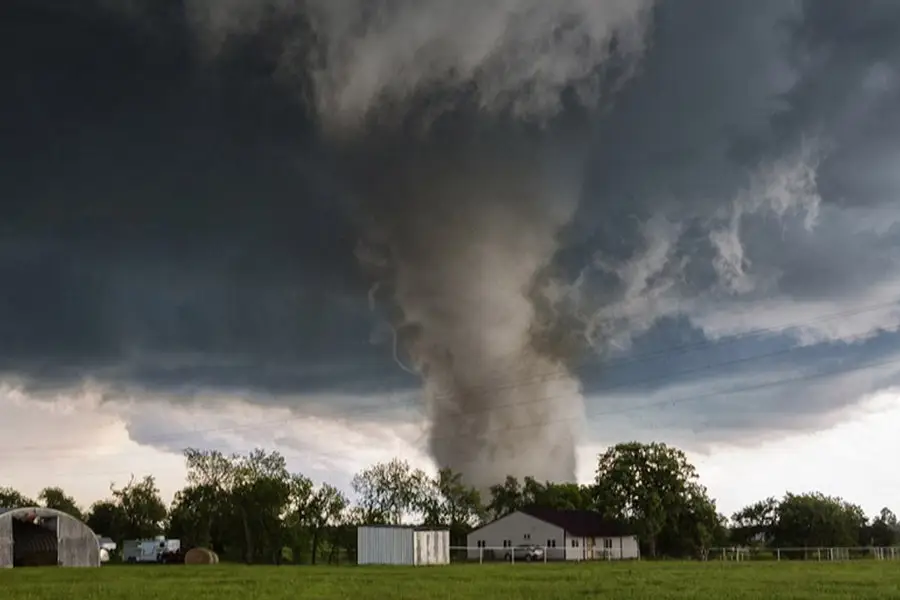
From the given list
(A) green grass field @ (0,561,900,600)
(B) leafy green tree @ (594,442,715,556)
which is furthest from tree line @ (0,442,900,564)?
(A) green grass field @ (0,561,900,600)

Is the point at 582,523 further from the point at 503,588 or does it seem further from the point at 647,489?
the point at 503,588

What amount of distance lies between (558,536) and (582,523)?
20.3 feet

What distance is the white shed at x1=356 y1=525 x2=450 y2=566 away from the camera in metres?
86.1

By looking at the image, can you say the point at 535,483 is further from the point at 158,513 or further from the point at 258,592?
the point at 258,592

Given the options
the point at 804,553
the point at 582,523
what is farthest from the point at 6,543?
the point at 804,553

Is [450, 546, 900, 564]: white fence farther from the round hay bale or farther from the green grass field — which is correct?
the green grass field

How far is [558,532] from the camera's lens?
111688mm

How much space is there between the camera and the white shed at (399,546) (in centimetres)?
8612

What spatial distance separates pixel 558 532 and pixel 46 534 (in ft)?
172

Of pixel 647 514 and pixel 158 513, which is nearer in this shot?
pixel 647 514

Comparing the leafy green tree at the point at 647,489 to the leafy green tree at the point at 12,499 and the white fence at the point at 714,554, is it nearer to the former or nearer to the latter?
the white fence at the point at 714,554

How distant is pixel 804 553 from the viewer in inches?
3905

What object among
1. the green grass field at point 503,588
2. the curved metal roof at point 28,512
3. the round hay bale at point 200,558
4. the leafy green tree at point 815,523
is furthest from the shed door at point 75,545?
the leafy green tree at point 815,523

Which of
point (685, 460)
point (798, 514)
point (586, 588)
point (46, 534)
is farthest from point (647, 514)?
point (586, 588)
